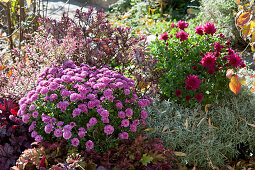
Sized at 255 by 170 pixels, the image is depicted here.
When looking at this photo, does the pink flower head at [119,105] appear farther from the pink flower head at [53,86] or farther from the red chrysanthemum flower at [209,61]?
the red chrysanthemum flower at [209,61]

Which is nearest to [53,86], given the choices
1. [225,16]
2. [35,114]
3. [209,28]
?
[35,114]

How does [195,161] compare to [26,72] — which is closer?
[195,161]

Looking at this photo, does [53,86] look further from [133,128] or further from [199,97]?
[199,97]

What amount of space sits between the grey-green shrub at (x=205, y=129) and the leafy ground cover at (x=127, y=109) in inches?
0.4

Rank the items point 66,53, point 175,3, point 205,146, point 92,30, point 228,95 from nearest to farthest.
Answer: point 205,146 → point 66,53 → point 228,95 → point 92,30 → point 175,3

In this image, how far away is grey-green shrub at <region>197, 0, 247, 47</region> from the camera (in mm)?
4734

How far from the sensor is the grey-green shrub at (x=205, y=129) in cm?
251

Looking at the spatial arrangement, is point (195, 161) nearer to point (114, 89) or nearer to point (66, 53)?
point (114, 89)

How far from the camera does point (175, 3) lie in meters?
7.04

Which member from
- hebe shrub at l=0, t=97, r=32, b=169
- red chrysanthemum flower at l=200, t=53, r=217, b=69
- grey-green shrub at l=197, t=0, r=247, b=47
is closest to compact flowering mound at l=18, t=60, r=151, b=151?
hebe shrub at l=0, t=97, r=32, b=169

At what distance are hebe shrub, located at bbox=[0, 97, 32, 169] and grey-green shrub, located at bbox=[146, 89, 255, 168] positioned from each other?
1.16 meters

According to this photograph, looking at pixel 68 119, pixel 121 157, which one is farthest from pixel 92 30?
pixel 121 157

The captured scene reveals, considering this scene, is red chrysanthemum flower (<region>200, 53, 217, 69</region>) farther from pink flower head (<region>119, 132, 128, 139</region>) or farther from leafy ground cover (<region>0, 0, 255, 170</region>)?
pink flower head (<region>119, 132, 128, 139</region>)

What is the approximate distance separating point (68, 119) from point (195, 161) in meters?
1.31
